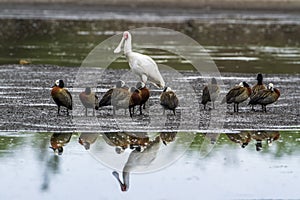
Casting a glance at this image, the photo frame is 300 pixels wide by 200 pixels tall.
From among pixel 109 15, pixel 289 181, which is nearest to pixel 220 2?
pixel 109 15

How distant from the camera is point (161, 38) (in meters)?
32.8

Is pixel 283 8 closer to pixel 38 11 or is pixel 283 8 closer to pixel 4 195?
pixel 38 11

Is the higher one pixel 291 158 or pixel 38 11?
pixel 38 11

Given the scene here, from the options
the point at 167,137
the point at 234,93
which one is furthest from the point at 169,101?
the point at 167,137

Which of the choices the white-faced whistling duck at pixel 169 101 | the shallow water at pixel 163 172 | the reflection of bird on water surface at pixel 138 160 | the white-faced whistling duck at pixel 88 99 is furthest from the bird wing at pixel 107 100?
the reflection of bird on water surface at pixel 138 160

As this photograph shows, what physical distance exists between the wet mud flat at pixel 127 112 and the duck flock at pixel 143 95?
0.62 feet

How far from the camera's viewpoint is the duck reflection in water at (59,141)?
41.2 ft

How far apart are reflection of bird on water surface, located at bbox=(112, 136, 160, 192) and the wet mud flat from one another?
1355mm

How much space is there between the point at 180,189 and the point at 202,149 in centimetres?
240

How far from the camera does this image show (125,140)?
1338cm

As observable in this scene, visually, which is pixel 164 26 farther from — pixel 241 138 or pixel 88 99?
pixel 241 138

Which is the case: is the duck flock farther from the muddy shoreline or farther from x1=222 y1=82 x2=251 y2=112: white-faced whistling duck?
the muddy shoreline

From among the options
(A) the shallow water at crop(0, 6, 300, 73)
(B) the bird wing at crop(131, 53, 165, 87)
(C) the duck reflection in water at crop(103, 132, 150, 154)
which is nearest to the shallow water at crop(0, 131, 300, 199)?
(C) the duck reflection in water at crop(103, 132, 150, 154)

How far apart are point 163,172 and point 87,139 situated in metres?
2.16
